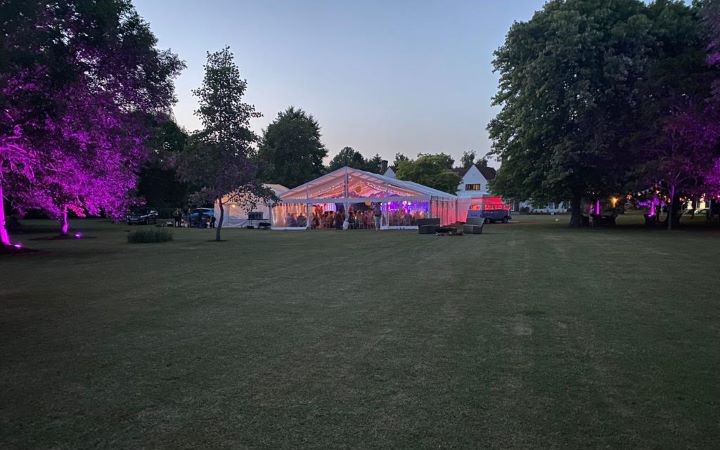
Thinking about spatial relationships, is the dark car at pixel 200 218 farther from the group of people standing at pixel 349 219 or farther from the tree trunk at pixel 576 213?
the tree trunk at pixel 576 213

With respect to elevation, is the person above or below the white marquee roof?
below

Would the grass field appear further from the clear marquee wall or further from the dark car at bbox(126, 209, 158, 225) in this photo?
the dark car at bbox(126, 209, 158, 225)

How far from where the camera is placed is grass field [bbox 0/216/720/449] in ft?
11.3

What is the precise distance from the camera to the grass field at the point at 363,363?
3453 mm

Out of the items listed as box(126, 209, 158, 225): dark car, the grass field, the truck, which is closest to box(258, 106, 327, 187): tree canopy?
box(126, 209, 158, 225): dark car

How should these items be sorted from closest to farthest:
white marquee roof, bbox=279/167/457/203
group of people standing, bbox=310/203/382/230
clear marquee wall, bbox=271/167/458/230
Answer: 1. white marquee roof, bbox=279/167/457/203
2. clear marquee wall, bbox=271/167/458/230
3. group of people standing, bbox=310/203/382/230

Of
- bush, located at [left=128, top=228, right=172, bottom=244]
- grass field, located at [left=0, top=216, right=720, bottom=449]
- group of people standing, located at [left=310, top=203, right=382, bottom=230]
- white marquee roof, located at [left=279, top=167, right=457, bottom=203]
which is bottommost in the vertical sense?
grass field, located at [left=0, top=216, right=720, bottom=449]

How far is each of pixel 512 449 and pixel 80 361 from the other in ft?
14.6

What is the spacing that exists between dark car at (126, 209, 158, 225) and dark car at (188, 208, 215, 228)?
5.15 m

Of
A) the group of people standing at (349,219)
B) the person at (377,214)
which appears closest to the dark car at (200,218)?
the group of people standing at (349,219)

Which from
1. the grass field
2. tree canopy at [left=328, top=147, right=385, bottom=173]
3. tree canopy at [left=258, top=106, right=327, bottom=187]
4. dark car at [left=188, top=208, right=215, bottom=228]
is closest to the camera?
the grass field

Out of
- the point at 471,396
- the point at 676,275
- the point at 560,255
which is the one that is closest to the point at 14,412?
the point at 471,396

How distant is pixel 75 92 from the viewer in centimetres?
1456

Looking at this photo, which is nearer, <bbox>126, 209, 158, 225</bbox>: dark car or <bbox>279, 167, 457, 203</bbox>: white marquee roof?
<bbox>279, 167, 457, 203</bbox>: white marquee roof
